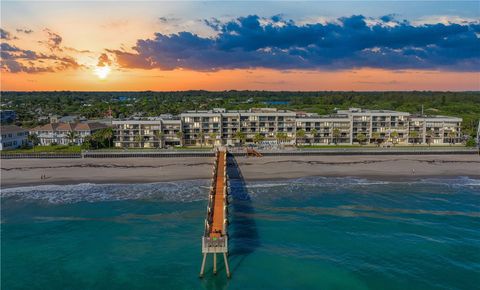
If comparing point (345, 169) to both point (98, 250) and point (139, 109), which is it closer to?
point (98, 250)

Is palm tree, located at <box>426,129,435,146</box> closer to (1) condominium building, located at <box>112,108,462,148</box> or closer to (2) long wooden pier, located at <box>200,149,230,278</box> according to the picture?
(1) condominium building, located at <box>112,108,462,148</box>

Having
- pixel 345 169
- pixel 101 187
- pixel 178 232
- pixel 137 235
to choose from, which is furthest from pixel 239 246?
pixel 345 169

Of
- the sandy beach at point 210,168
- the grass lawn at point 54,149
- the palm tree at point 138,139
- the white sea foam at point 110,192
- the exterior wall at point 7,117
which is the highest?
the exterior wall at point 7,117

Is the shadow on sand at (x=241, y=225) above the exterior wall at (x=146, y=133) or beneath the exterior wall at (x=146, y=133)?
beneath

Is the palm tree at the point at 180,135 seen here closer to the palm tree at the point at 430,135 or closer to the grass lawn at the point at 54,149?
the grass lawn at the point at 54,149

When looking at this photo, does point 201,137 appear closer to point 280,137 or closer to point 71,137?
point 280,137

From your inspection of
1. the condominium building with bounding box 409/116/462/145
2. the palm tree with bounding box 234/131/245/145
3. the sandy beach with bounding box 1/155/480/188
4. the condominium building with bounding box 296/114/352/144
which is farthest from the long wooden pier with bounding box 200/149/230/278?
the condominium building with bounding box 409/116/462/145

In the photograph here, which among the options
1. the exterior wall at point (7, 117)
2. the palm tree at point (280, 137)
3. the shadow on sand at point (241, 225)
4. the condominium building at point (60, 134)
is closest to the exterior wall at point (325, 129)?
the palm tree at point (280, 137)

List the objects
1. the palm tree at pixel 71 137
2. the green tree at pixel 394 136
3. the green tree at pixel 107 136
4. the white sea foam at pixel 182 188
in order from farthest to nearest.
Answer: the green tree at pixel 394 136 → the palm tree at pixel 71 137 → the green tree at pixel 107 136 → the white sea foam at pixel 182 188
